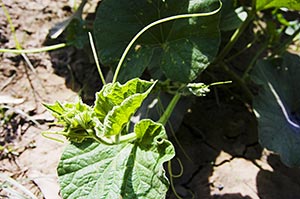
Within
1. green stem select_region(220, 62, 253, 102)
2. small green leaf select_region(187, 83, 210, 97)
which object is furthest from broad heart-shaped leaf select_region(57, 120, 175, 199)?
green stem select_region(220, 62, 253, 102)

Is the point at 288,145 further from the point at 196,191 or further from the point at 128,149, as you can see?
the point at 128,149

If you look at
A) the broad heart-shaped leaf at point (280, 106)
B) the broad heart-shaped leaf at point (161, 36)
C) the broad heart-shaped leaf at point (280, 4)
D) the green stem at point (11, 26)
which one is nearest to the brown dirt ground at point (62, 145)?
the green stem at point (11, 26)

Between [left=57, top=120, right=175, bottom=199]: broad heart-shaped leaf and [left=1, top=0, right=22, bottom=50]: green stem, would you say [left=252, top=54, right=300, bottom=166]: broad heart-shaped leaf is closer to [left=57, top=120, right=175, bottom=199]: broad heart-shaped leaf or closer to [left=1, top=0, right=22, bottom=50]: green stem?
[left=57, top=120, right=175, bottom=199]: broad heart-shaped leaf

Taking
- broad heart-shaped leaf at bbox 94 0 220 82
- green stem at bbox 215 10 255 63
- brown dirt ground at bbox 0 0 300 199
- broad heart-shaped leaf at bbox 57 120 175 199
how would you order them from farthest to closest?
1. green stem at bbox 215 10 255 63
2. brown dirt ground at bbox 0 0 300 199
3. broad heart-shaped leaf at bbox 94 0 220 82
4. broad heart-shaped leaf at bbox 57 120 175 199

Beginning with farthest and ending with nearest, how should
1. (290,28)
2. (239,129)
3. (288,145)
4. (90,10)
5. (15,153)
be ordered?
(90,10)
(290,28)
(239,129)
(15,153)
(288,145)

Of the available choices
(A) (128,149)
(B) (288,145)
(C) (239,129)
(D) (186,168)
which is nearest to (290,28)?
(C) (239,129)

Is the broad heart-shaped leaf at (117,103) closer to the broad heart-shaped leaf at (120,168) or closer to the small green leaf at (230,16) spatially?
the broad heart-shaped leaf at (120,168)
